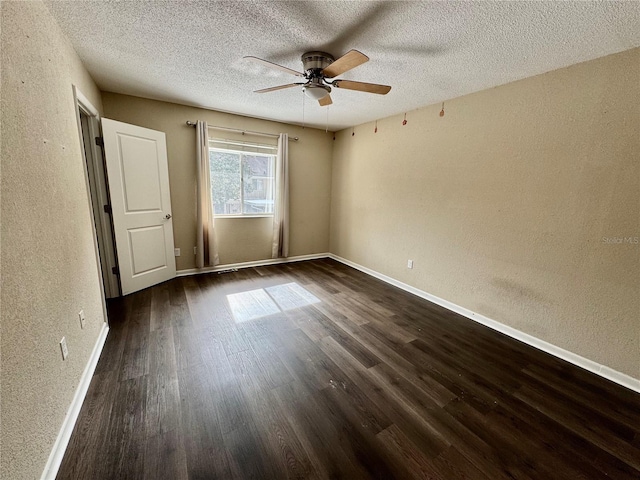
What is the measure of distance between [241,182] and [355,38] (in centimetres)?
288

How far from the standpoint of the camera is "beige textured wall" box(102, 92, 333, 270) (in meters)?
3.45

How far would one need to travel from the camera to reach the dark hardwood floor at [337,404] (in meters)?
1.32

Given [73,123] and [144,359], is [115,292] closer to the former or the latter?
[144,359]

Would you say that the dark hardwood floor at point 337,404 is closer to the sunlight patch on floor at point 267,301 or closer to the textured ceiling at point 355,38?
the sunlight patch on floor at point 267,301

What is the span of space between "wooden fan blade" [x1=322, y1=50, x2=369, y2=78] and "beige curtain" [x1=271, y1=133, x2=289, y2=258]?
2407 millimetres

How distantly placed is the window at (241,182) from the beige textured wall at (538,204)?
7.13 ft

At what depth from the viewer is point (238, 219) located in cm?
431

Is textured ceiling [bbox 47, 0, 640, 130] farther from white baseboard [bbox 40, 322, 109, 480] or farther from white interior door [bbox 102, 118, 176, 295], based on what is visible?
white baseboard [bbox 40, 322, 109, 480]

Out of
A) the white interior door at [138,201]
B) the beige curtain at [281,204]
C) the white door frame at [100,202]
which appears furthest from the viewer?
the beige curtain at [281,204]

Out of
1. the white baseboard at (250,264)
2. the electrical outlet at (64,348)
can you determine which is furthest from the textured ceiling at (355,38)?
the white baseboard at (250,264)

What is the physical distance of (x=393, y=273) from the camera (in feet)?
12.7

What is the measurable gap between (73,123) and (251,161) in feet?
8.01

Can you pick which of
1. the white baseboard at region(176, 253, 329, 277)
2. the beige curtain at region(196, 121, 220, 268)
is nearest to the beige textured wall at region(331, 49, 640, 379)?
the white baseboard at region(176, 253, 329, 277)

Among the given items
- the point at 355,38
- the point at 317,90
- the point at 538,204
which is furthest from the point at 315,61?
the point at 538,204
